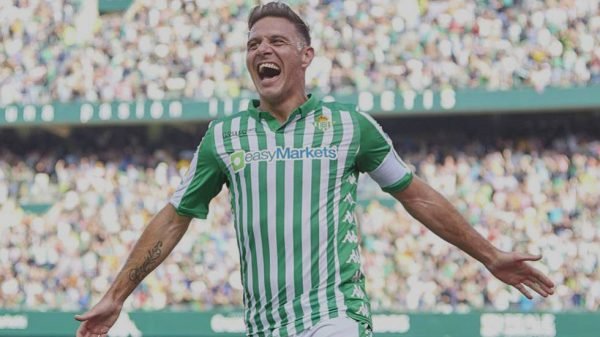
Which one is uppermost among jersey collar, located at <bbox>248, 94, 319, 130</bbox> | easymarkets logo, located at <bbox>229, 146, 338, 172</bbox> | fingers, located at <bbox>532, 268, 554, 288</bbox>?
jersey collar, located at <bbox>248, 94, 319, 130</bbox>

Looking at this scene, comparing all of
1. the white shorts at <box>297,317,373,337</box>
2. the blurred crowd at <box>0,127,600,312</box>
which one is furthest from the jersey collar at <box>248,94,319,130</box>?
the blurred crowd at <box>0,127,600,312</box>

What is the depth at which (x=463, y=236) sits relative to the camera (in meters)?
4.65

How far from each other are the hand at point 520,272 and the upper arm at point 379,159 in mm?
504

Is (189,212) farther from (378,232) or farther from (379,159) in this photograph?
(378,232)

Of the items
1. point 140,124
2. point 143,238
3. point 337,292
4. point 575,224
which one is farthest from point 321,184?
point 140,124

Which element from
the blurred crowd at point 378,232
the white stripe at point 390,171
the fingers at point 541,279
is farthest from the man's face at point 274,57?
the blurred crowd at point 378,232

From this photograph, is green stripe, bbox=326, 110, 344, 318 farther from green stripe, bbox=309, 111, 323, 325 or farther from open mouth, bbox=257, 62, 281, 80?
open mouth, bbox=257, 62, 281, 80

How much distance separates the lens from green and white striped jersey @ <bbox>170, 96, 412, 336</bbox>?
4.40m

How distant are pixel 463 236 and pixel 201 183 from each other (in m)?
1.11

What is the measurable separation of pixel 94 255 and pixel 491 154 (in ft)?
22.8

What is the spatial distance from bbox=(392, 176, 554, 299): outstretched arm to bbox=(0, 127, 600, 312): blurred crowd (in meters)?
11.7

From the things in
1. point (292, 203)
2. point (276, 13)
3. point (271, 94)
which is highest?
point (276, 13)

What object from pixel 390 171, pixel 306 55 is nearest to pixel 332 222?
pixel 390 171

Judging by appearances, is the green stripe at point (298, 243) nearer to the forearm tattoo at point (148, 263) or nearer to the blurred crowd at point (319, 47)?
the forearm tattoo at point (148, 263)
